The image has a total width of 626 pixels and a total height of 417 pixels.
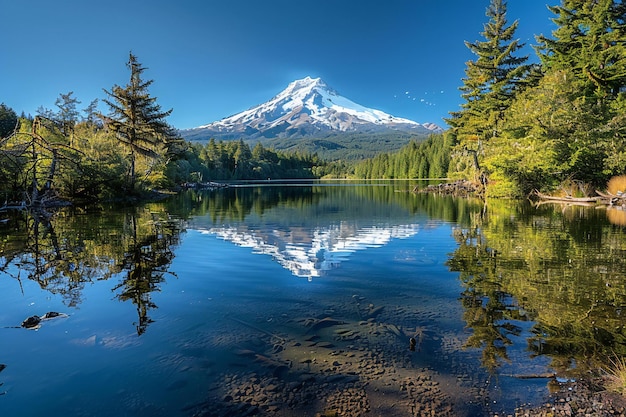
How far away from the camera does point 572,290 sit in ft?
27.1

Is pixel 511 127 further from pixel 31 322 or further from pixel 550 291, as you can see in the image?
pixel 31 322

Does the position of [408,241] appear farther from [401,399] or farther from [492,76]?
[492,76]

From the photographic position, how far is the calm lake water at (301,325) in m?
4.59

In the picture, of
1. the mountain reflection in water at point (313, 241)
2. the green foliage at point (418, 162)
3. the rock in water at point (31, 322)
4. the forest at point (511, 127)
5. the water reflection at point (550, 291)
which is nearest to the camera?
the water reflection at point (550, 291)

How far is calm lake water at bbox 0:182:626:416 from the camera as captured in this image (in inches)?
181

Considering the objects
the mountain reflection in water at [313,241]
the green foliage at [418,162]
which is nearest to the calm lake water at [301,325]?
the mountain reflection in water at [313,241]

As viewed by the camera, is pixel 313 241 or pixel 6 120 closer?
pixel 313 241

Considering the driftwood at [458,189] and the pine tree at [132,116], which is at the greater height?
the pine tree at [132,116]

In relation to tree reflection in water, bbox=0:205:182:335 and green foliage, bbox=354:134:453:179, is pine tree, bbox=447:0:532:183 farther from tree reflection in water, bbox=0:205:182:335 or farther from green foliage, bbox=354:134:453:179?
green foliage, bbox=354:134:453:179

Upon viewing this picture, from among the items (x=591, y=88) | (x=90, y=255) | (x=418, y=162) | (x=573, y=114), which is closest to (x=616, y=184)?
(x=573, y=114)

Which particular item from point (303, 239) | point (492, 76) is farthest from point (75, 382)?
point (492, 76)

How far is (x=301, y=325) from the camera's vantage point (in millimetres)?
6688

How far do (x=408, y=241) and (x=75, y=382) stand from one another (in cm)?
1266

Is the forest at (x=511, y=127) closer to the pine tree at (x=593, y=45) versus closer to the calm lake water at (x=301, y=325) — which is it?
the pine tree at (x=593, y=45)
